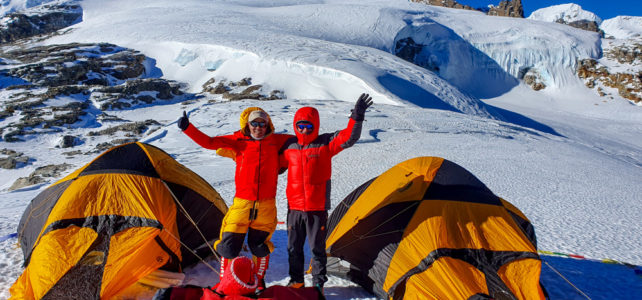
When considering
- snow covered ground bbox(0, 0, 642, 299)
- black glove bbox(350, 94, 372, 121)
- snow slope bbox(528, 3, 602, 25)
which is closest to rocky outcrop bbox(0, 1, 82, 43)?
snow covered ground bbox(0, 0, 642, 299)

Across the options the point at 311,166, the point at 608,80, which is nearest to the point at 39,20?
the point at 311,166

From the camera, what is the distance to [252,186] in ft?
10.4

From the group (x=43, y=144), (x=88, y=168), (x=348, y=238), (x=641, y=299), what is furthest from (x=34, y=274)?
(x=43, y=144)

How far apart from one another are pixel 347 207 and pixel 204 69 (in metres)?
23.8

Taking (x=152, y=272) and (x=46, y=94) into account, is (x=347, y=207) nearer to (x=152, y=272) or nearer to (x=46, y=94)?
(x=152, y=272)

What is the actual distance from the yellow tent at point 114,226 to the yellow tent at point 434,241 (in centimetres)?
157

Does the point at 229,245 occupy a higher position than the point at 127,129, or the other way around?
the point at 229,245

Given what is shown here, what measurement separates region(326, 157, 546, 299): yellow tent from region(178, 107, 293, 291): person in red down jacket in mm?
866

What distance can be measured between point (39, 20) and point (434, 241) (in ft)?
209

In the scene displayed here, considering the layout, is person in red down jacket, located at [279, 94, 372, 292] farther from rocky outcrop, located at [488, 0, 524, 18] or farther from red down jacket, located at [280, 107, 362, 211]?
rocky outcrop, located at [488, 0, 524, 18]

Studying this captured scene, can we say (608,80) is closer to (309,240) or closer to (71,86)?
(309,240)

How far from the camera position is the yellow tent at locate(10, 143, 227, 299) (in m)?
2.91

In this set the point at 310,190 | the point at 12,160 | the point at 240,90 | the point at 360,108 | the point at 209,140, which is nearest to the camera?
the point at 360,108

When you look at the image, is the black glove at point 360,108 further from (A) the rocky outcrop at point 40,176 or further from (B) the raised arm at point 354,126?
(A) the rocky outcrop at point 40,176
